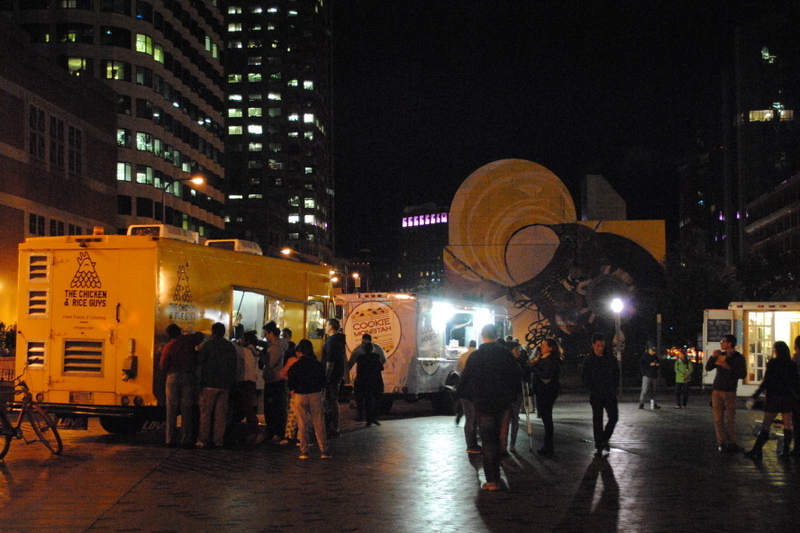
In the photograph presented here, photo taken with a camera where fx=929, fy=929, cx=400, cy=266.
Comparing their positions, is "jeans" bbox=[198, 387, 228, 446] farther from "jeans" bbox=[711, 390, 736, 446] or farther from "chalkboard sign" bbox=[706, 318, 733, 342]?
"chalkboard sign" bbox=[706, 318, 733, 342]

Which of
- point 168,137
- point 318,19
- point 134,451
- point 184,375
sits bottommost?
point 134,451

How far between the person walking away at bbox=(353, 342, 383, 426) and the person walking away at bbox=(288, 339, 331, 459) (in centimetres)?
490

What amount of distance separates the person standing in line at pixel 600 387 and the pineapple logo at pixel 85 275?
7473 millimetres

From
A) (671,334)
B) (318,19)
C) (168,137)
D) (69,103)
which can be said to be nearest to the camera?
(69,103)

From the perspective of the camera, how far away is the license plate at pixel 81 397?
45.8 feet

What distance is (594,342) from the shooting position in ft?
46.3

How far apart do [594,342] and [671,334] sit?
38031 mm

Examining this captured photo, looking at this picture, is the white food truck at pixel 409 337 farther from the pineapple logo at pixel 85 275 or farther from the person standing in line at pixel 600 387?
the pineapple logo at pixel 85 275

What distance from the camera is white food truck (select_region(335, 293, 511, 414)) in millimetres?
20094

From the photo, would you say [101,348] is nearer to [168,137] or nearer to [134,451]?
[134,451]

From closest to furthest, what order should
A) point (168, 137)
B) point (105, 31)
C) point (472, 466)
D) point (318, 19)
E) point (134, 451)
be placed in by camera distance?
point (472, 466), point (134, 451), point (105, 31), point (168, 137), point (318, 19)

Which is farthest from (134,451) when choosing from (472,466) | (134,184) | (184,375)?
(134,184)

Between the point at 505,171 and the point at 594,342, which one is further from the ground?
the point at 505,171

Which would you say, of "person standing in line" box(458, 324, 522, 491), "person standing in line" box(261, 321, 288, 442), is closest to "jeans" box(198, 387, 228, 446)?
"person standing in line" box(261, 321, 288, 442)
